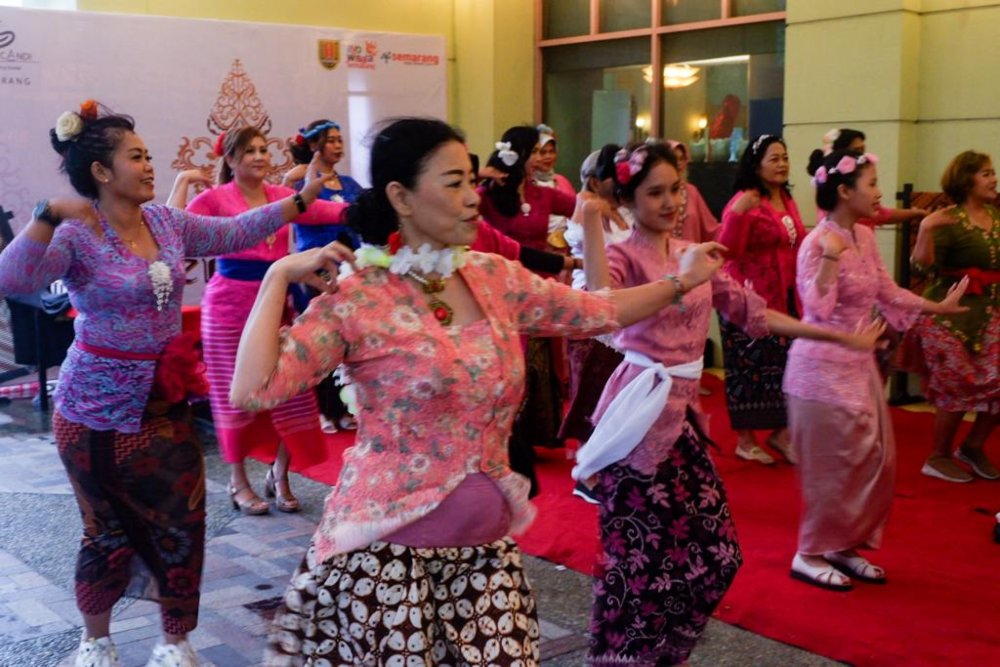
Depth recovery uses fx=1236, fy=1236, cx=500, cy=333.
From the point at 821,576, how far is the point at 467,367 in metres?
2.47

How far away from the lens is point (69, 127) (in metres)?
3.55

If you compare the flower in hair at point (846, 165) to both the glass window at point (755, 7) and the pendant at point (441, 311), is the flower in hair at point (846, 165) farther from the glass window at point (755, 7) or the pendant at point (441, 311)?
the glass window at point (755, 7)

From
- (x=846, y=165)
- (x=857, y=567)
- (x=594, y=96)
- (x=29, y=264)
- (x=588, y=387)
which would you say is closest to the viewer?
(x=29, y=264)

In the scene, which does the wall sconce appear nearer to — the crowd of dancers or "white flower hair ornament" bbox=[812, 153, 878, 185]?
the crowd of dancers

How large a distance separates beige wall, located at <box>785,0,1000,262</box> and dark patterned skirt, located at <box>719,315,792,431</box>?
71.1 inches


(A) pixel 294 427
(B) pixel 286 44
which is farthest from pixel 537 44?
(A) pixel 294 427

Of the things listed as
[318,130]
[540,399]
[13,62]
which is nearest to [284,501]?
[540,399]

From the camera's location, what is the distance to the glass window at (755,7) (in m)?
8.83

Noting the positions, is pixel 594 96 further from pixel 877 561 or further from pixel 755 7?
pixel 877 561

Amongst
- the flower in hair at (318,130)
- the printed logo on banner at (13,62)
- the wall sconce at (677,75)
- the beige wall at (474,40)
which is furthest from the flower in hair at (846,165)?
the beige wall at (474,40)

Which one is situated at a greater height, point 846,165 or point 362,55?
point 362,55

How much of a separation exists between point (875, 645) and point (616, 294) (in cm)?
175

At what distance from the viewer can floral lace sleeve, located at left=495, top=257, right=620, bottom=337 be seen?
2.67 metres

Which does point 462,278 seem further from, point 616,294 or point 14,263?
point 14,263
